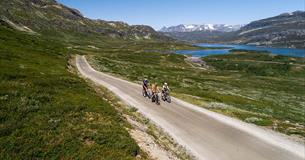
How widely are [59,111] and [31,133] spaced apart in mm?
5137

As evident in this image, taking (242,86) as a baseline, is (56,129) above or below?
above

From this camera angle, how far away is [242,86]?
10819cm

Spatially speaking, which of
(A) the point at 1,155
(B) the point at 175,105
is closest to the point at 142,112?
(B) the point at 175,105

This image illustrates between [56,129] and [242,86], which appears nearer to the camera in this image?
[56,129]

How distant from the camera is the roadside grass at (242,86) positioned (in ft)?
152

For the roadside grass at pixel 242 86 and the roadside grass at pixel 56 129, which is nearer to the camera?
the roadside grass at pixel 56 129

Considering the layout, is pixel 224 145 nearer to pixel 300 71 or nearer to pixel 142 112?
pixel 142 112

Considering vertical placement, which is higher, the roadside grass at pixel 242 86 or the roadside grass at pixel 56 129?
the roadside grass at pixel 56 129

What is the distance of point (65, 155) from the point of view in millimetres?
19234

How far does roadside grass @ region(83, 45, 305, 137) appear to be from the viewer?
1822 inches

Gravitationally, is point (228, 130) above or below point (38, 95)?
below

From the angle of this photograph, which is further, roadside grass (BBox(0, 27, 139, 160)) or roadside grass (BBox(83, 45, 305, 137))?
roadside grass (BBox(83, 45, 305, 137))

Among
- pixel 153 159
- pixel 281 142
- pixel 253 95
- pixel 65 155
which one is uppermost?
pixel 65 155

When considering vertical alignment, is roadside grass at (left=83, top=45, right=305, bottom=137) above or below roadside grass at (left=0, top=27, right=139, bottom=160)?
below
